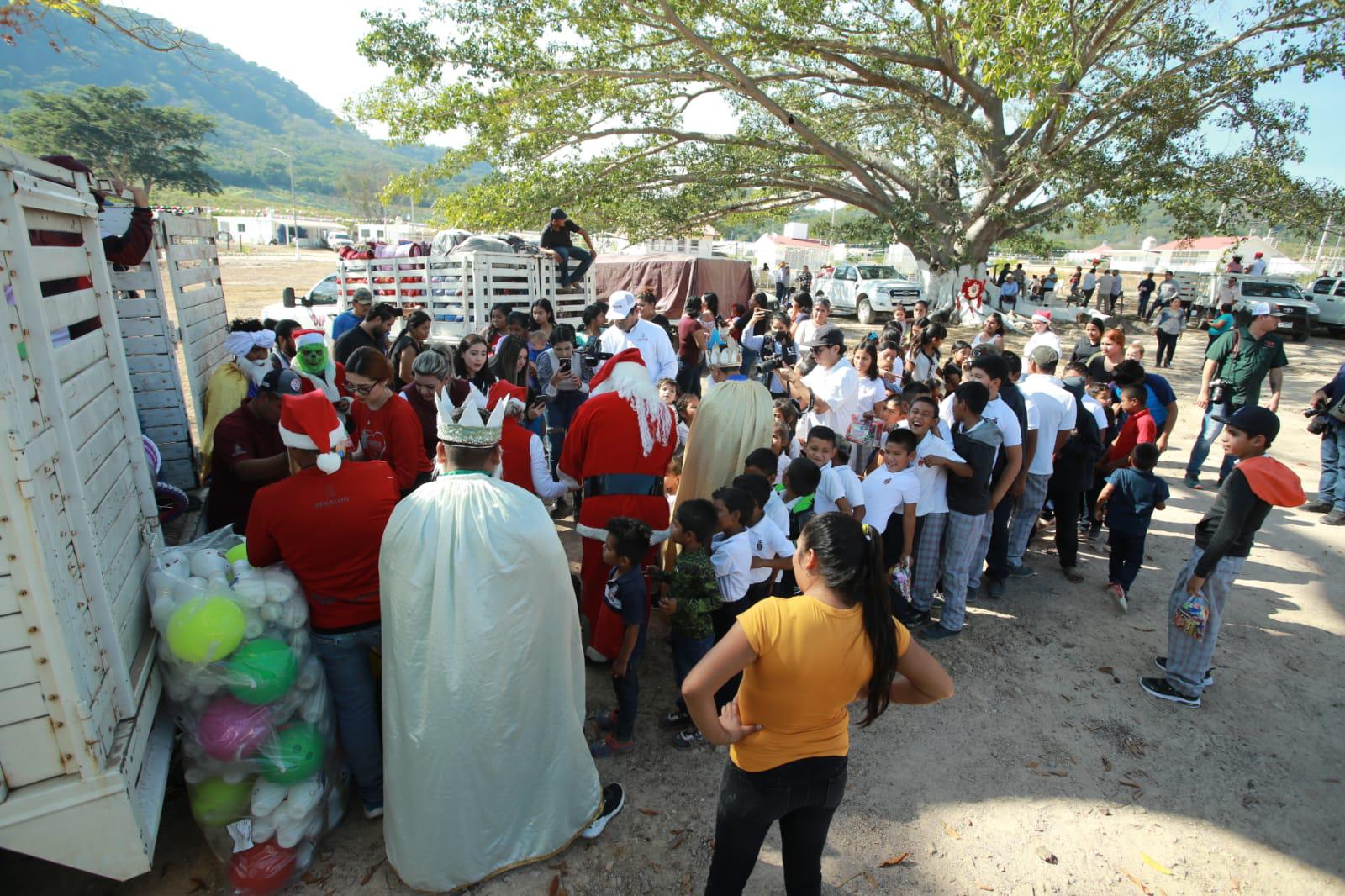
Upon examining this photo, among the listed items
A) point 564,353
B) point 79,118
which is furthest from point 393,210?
point 564,353

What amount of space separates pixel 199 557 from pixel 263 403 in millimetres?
1114

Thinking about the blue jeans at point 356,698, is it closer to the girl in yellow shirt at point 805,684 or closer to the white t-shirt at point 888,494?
the girl in yellow shirt at point 805,684

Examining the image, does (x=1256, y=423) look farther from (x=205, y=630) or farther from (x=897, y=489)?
(x=205, y=630)

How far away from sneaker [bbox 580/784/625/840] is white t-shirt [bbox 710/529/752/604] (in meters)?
1.05

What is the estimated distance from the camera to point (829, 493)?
14.0 ft

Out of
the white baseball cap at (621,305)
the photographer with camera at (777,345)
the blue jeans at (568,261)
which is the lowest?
the photographer with camera at (777,345)

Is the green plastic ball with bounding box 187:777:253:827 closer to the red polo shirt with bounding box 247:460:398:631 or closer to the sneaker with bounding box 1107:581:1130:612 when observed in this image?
the red polo shirt with bounding box 247:460:398:631

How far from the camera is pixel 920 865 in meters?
3.07

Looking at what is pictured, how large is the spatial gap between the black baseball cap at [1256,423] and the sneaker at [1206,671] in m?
1.51

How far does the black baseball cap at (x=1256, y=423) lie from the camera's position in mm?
3898

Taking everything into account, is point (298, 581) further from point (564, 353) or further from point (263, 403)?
point (564, 353)

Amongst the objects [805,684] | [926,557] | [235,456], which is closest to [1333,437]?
[926,557]

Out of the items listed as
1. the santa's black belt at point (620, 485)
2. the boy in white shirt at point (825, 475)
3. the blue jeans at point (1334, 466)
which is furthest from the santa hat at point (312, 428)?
the blue jeans at point (1334, 466)

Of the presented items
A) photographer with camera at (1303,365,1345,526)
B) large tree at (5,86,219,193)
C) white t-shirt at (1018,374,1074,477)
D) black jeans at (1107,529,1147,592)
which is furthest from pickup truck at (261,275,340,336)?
large tree at (5,86,219,193)
